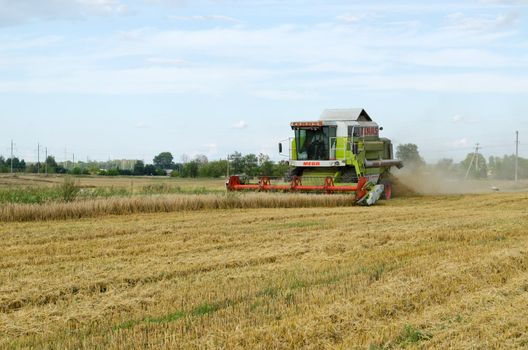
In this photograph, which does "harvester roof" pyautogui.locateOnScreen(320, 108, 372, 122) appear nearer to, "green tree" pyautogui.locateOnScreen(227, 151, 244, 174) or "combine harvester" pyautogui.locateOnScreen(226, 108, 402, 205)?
"combine harvester" pyautogui.locateOnScreen(226, 108, 402, 205)

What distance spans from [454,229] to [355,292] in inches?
231

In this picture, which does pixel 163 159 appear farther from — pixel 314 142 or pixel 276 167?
pixel 314 142

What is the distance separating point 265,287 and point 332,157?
15.1 meters

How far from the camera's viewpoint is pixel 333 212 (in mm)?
16281

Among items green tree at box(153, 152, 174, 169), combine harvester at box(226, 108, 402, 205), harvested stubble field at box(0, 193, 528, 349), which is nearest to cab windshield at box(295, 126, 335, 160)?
combine harvester at box(226, 108, 402, 205)

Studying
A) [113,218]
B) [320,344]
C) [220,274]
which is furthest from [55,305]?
[113,218]

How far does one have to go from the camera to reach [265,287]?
22.1 feet

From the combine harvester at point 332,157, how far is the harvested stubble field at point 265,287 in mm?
8421

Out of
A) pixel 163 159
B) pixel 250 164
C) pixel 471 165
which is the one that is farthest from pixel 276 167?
pixel 163 159

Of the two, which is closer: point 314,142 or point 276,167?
point 314,142

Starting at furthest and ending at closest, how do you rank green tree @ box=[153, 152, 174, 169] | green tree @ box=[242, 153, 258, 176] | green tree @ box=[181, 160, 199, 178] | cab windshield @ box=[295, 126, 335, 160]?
green tree @ box=[153, 152, 174, 169] → green tree @ box=[181, 160, 199, 178] → green tree @ box=[242, 153, 258, 176] → cab windshield @ box=[295, 126, 335, 160]

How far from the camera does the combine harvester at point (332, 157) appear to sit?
2061 centimetres

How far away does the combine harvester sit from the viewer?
811 inches

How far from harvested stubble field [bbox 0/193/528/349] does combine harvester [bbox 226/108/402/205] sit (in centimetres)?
842
